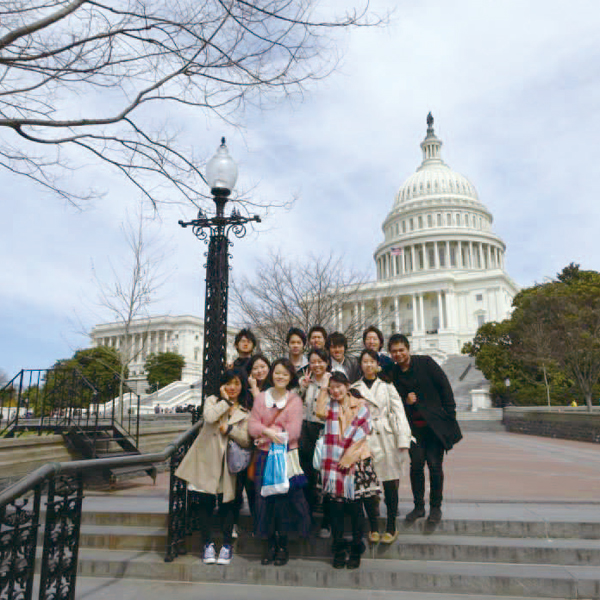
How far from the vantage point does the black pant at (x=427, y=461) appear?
208 inches

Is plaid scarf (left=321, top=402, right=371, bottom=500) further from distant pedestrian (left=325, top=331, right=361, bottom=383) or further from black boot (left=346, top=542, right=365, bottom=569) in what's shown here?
distant pedestrian (left=325, top=331, right=361, bottom=383)

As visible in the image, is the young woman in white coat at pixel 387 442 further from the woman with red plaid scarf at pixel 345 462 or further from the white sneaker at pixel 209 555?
the white sneaker at pixel 209 555

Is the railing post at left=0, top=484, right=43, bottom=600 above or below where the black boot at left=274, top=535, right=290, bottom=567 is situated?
above

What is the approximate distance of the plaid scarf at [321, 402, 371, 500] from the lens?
4.54m

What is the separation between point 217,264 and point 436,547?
3.89 metres

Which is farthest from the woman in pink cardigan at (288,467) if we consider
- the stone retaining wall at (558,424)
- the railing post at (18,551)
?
the stone retaining wall at (558,424)

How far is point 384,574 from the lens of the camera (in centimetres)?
447

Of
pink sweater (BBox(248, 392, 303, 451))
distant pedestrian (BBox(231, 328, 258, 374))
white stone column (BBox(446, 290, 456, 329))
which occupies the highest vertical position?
white stone column (BBox(446, 290, 456, 329))

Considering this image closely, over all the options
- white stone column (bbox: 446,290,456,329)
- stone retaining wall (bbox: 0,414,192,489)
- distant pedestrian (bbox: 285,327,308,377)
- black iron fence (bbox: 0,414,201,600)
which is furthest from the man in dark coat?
white stone column (bbox: 446,290,456,329)

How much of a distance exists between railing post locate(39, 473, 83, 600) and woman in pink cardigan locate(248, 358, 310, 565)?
5.29 feet

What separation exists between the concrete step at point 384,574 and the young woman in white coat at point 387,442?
1.24 ft

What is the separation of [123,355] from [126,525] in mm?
14042

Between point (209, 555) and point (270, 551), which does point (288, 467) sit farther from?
point (209, 555)

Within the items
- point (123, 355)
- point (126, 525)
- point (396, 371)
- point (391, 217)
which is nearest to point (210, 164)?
point (396, 371)
